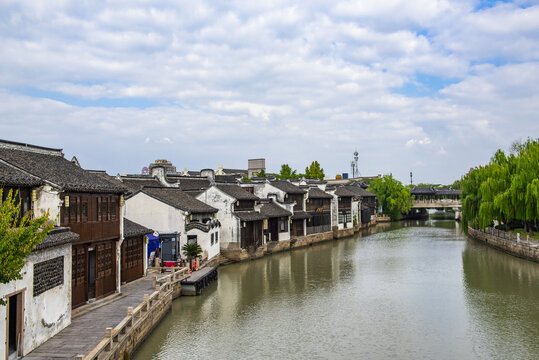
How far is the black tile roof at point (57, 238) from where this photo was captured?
15989 mm

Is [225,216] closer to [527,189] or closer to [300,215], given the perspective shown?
[300,215]

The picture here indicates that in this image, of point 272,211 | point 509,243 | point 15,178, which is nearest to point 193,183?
point 272,211

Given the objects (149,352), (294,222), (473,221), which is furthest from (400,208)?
(149,352)

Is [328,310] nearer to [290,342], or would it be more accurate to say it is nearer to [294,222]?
[290,342]

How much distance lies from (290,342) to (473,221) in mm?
45433

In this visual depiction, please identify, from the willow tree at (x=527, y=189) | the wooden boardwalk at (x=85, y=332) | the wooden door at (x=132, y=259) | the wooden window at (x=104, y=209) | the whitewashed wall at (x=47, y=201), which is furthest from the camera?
the willow tree at (x=527, y=189)

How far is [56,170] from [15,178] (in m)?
4.54

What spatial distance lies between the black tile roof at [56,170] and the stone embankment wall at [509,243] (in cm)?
3472

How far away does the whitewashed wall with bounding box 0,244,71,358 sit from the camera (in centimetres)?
1448

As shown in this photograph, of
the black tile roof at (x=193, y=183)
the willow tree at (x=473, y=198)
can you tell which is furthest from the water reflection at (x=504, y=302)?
the black tile roof at (x=193, y=183)

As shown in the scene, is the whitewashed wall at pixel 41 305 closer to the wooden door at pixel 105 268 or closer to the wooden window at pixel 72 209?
the wooden window at pixel 72 209

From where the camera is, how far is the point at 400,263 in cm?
4306

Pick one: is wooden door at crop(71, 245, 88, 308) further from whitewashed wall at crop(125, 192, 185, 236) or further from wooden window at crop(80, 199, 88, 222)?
whitewashed wall at crop(125, 192, 185, 236)

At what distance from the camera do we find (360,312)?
25.7 metres
